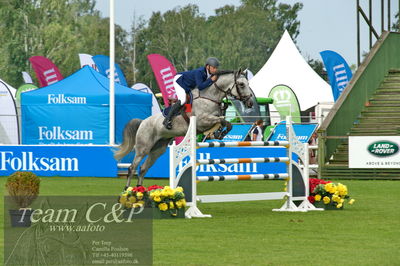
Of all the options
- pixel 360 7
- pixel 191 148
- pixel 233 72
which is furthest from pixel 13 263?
pixel 360 7

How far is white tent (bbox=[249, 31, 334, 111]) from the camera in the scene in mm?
45656

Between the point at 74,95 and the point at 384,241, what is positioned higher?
the point at 74,95

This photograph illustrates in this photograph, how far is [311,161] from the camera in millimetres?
26938

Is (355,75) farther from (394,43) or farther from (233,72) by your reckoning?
(233,72)

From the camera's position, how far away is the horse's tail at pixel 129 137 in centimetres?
1621

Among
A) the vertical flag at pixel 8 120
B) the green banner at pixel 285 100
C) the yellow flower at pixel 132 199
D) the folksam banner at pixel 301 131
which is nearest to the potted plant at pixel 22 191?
the yellow flower at pixel 132 199

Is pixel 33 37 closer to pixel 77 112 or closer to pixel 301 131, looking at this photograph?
pixel 77 112

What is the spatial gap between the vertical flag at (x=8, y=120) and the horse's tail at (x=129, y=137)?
14426 mm

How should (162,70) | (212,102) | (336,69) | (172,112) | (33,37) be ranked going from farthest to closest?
(33,37), (336,69), (162,70), (172,112), (212,102)

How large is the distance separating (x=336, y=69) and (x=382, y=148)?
1538 cm

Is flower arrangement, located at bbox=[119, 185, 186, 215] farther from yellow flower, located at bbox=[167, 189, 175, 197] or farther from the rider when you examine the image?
the rider

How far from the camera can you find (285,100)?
41031 mm

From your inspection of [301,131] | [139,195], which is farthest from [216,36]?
[139,195]

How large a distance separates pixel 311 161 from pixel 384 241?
17149 mm
